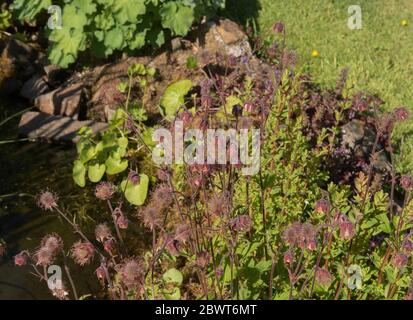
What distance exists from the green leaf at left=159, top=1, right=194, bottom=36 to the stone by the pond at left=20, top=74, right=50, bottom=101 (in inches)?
51.8

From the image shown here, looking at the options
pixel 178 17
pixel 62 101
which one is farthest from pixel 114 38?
pixel 62 101

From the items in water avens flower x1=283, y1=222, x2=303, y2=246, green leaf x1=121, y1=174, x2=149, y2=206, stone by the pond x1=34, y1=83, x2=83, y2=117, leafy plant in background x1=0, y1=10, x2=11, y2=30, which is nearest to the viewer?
water avens flower x1=283, y1=222, x2=303, y2=246

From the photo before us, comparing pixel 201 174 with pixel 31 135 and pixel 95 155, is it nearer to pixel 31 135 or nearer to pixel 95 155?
pixel 95 155

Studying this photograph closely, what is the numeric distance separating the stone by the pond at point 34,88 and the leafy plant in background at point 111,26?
264mm

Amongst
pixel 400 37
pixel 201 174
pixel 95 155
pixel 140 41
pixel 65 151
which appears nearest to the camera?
pixel 201 174

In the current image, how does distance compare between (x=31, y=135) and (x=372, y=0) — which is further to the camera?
(x=372, y=0)

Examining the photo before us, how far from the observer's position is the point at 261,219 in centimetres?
308

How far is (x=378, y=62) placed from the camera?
6.09 metres

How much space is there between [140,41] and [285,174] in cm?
272

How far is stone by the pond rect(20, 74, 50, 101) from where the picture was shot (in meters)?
5.75

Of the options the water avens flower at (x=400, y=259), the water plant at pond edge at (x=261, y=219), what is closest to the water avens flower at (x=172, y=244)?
the water plant at pond edge at (x=261, y=219)

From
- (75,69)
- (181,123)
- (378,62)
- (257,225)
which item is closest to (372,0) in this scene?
(378,62)

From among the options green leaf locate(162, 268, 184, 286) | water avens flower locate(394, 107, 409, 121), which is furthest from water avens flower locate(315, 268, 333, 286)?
green leaf locate(162, 268, 184, 286)

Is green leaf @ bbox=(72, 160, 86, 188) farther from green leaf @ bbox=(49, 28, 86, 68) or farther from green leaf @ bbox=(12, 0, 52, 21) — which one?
green leaf @ bbox=(12, 0, 52, 21)
